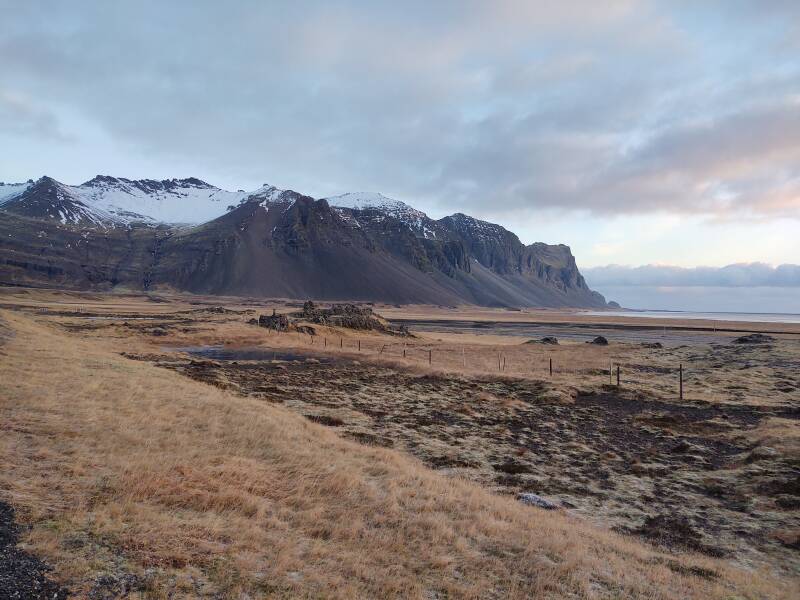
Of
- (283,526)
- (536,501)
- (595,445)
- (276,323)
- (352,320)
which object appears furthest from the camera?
(352,320)

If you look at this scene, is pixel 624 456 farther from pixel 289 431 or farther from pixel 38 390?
pixel 38 390

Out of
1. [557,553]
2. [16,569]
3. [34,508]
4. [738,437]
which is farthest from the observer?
[738,437]

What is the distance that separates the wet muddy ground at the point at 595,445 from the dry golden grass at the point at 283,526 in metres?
2.14

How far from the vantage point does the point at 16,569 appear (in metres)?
6.21

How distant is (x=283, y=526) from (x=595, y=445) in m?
14.6

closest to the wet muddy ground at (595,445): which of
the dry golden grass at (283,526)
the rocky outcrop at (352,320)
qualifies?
the dry golden grass at (283,526)

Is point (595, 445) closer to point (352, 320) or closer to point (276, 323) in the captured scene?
point (276, 323)

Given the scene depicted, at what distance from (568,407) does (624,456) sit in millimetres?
8937

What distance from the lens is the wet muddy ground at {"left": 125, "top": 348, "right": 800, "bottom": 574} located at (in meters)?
12.2

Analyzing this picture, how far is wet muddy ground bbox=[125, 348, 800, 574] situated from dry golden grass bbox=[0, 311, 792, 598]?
2.14 metres

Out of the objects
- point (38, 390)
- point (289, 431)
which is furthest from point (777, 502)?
point (38, 390)

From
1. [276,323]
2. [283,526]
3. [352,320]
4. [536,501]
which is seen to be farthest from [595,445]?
[352,320]

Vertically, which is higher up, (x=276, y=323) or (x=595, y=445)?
(x=276, y=323)

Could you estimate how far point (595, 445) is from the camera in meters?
19.3
